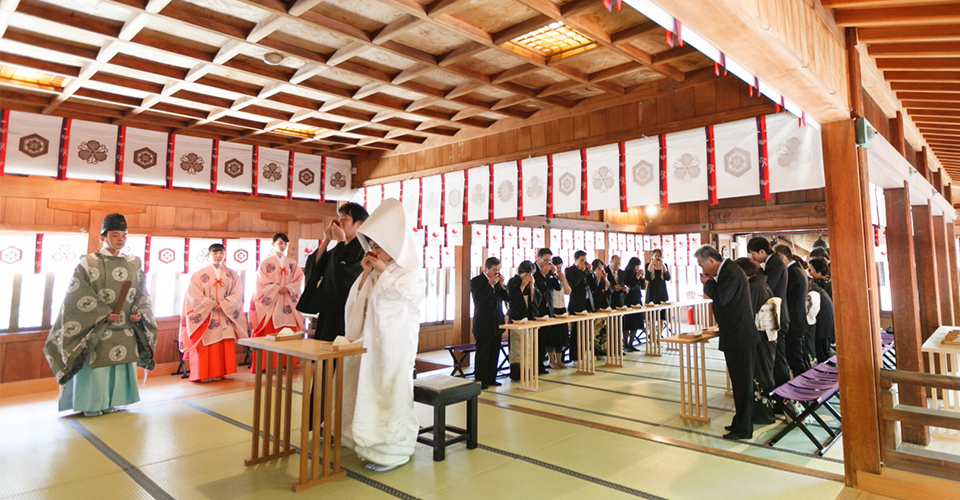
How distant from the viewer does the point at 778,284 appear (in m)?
5.04

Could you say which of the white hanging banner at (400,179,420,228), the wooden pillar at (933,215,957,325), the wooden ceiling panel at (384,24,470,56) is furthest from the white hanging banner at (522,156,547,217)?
the wooden pillar at (933,215,957,325)

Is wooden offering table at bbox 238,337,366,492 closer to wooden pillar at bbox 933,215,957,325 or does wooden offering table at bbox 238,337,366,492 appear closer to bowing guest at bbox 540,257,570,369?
bowing guest at bbox 540,257,570,369

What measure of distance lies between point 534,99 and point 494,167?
1.27 meters

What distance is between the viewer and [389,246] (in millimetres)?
3418

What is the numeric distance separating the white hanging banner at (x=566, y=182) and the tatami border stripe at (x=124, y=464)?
14.9 ft

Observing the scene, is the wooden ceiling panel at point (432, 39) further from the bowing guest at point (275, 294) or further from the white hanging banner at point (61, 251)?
the white hanging banner at point (61, 251)

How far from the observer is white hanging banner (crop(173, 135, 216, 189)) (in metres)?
6.57

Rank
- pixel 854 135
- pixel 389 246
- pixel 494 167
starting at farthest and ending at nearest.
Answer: pixel 494 167 → pixel 389 246 → pixel 854 135

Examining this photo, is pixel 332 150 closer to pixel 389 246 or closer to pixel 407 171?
pixel 407 171

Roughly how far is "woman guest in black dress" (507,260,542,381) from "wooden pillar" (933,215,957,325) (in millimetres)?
5152

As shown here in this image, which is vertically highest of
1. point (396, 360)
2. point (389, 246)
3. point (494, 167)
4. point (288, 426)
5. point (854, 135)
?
point (494, 167)

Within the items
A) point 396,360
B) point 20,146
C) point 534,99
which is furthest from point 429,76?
point 20,146

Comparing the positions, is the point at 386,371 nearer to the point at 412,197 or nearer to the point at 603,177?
the point at 603,177

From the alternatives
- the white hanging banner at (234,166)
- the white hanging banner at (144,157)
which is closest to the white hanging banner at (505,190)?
the white hanging banner at (234,166)
